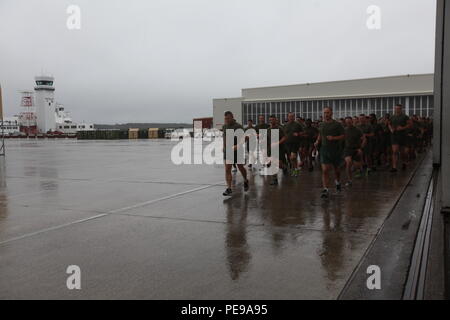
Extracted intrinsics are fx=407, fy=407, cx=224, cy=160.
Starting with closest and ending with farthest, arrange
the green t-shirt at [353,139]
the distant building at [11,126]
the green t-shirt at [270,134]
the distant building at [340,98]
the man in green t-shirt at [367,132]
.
A: the green t-shirt at [353,139], the green t-shirt at [270,134], the man in green t-shirt at [367,132], the distant building at [340,98], the distant building at [11,126]

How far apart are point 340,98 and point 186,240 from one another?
51950 mm

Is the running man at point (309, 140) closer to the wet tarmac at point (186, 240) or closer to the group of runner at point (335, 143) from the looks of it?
the group of runner at point (335, 143)

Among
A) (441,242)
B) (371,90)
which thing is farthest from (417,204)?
(371,90)

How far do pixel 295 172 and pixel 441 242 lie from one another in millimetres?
7403

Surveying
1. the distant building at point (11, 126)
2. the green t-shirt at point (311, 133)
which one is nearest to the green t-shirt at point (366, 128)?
the green t-shirt at point (311, 133)

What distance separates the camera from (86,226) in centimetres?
616

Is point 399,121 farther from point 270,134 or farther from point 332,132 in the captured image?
point 332,132

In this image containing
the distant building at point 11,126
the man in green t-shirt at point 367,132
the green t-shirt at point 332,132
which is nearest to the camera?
the green t-shirt at point 332,132

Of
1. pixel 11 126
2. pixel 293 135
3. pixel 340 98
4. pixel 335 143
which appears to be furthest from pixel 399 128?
pixel 11 126

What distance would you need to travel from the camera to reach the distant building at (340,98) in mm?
49000

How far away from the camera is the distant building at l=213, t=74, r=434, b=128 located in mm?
49000

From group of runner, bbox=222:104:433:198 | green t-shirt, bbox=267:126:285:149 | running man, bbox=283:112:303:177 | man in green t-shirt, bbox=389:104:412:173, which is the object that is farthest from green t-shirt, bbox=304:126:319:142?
man in green t-shirt, bbox=389:104:412:173

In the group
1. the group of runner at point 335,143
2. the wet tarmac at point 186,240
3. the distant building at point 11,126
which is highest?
the distant building at point 11,126

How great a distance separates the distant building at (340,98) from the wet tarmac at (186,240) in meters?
42.3
